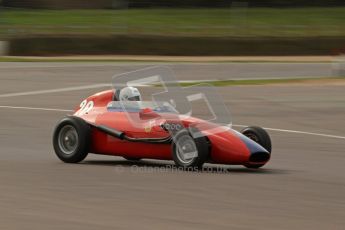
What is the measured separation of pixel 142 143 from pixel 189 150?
2.40 feet

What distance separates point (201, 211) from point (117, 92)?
143 inches

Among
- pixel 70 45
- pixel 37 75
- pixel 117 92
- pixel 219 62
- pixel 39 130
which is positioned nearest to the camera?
pixel 117 92

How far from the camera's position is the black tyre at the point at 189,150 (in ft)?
32.3

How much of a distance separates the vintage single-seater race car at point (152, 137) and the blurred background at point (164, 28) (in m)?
24.9

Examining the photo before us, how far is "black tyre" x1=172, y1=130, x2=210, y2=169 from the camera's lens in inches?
387

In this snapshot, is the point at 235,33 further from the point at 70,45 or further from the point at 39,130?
the point at 39,130

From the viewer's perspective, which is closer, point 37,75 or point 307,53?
point 37,75

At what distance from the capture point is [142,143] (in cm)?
1053

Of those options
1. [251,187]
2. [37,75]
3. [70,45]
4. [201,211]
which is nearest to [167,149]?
[251,187]

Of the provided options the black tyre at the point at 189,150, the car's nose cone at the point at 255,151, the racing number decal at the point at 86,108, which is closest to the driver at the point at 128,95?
the racing number decal at the point at 86,108

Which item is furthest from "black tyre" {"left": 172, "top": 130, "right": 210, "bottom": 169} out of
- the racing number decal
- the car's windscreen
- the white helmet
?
the racing number decal

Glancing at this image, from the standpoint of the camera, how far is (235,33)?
39031 millimetres

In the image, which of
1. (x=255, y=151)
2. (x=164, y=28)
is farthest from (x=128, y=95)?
(x=164, y=28)

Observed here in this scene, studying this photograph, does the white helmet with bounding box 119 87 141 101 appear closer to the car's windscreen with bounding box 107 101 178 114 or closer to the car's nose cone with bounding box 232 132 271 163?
the car's windscreen with bounding box 107 101 178 114
